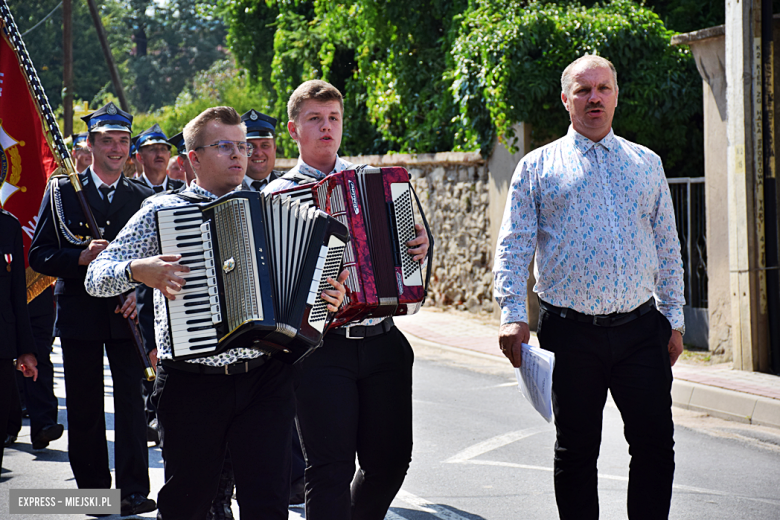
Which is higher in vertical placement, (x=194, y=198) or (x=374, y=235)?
(x=194, y=198)

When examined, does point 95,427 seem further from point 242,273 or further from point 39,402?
point 242,273

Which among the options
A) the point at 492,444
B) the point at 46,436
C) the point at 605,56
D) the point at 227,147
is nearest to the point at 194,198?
the point at 227,147

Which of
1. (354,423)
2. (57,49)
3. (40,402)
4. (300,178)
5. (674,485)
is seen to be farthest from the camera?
(57,49)

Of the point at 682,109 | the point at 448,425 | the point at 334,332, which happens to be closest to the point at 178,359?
the point at 334,332

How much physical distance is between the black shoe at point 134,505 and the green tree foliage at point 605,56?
8045 millimetres

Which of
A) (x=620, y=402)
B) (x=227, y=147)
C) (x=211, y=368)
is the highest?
(x=227, y=147)

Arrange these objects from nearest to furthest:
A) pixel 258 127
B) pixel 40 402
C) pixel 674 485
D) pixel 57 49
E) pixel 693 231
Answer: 1. pixel 674 485
2. pixel 258 127
3. pixel 40 402
4. pixel 693 231
5. pixel 57 49

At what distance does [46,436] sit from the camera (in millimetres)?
6508

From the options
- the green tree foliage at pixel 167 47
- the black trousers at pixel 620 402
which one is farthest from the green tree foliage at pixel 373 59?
the green tree foliage at pixel 167 47

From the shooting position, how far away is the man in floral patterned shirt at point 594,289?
3793 millimetres

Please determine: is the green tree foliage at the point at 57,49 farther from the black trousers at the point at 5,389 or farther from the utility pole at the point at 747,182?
the black trousers at the point at 5,389

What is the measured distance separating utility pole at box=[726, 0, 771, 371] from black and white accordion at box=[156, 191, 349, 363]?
20.2 ft

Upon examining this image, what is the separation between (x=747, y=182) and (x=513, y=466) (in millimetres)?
4140

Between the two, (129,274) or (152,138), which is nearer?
(129,274)
